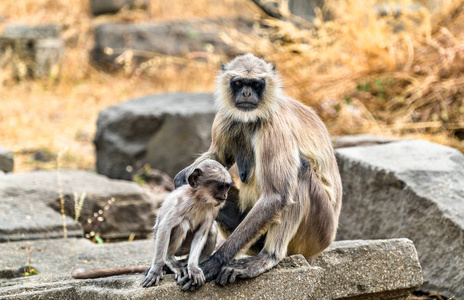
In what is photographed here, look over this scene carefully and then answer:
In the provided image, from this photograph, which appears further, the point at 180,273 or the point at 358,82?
the point at 358,82

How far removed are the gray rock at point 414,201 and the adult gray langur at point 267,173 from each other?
1031mm

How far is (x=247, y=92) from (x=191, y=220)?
83 cm

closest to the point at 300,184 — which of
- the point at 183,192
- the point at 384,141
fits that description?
the point at 183,192

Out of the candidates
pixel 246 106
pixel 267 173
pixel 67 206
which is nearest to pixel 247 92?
pixel 246 106

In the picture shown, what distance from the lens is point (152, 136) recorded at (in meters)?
7.71

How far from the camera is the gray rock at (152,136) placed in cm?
743

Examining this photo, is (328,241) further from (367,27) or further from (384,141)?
(367,27)

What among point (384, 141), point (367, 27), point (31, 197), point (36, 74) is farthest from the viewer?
point (36, 74)

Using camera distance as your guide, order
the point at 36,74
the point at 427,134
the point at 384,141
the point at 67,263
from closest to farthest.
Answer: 1. the point at 67,263
2. the point at 384,141
3. the point at 427,134
4. the point at 36,74

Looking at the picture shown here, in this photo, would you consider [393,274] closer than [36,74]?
Yes

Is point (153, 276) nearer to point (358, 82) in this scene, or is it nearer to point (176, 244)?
point (176, 244)

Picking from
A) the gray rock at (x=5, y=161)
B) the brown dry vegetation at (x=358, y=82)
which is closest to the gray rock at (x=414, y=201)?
the brown dry vegetation at (x=358, y=82)

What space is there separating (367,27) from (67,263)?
563 centimetres

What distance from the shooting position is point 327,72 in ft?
28.6
